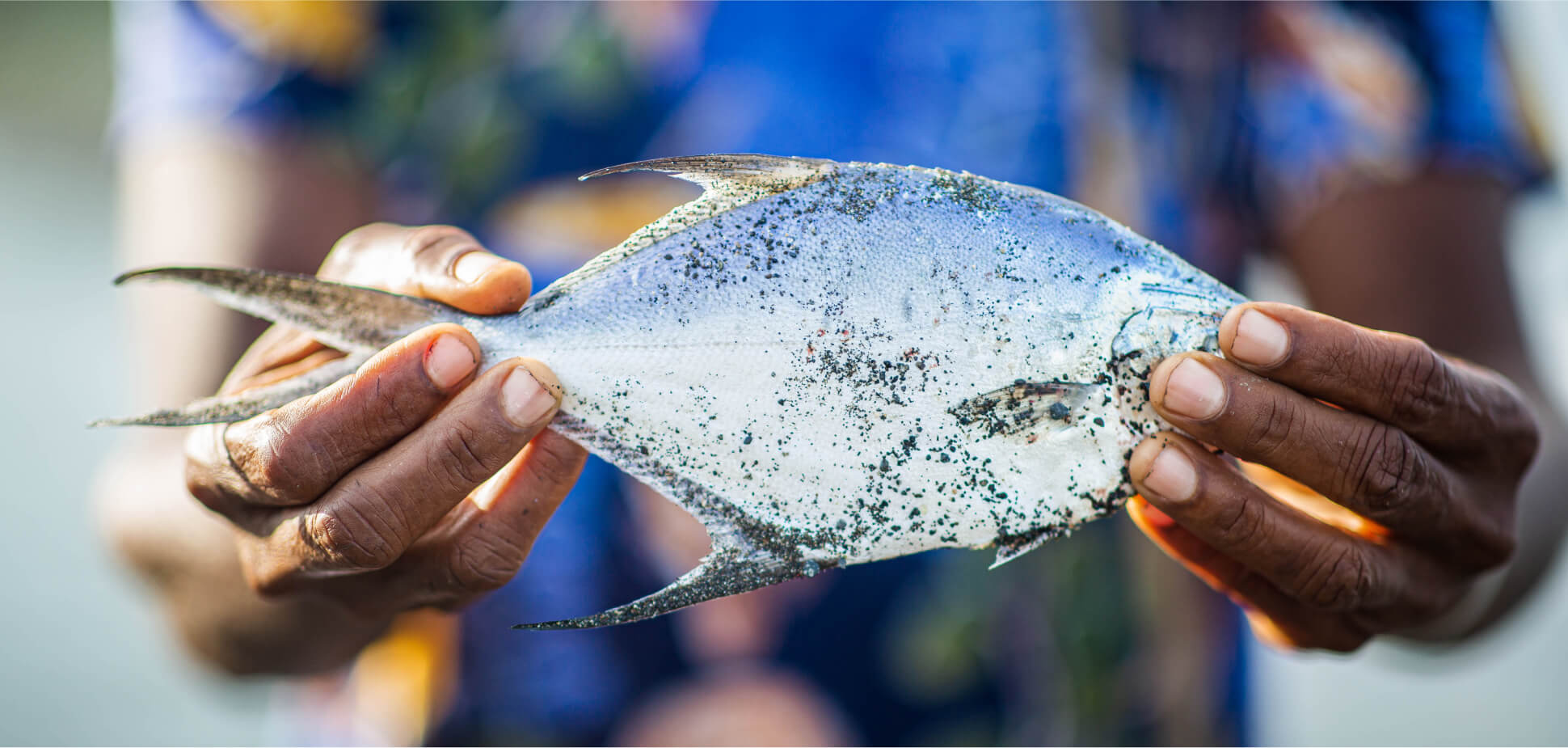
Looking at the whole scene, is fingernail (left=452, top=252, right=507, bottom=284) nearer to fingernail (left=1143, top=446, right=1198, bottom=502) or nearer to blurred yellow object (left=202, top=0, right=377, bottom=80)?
fingernail (left=1143, top=446, right=1198, bottom=502)

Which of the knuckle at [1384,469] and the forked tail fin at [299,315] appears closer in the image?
the forked tail fin at [299,315]

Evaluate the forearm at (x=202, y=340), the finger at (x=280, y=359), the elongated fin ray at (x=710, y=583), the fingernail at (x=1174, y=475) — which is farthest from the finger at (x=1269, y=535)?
the forearm at (x=202, y=340)

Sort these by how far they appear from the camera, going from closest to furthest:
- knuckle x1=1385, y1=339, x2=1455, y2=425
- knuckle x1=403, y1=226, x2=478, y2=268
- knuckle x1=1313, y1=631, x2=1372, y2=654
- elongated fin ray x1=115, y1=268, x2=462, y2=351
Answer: elongated fin ray x1=115, y1=268, x2=462, y2=351 < knuckle x1=1385, y1=339, x2=1455, y2=425 < knuckle x1=403, y1=226, x2=478, y2=268 < knuckle x1=1313, y1=631, x2=1372, y2=654

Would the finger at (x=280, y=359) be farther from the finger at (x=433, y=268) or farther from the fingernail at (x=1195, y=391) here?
the fingernail at (x=1195, y=391)

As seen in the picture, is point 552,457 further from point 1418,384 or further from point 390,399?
point 1418,384

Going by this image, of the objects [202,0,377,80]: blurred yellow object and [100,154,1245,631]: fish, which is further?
[202,0,377,80]: blurred yellow object

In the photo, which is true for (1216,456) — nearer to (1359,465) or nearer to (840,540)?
(1359,465)

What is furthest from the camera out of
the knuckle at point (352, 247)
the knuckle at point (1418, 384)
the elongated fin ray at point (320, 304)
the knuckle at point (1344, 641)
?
the knuckle at point (1344, 641)

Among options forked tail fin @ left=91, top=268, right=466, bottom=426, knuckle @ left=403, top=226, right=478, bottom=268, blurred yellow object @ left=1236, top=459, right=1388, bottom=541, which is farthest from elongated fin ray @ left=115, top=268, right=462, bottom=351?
blurred yellow object @ left=1236, top=459, right=1388, bottom=541
